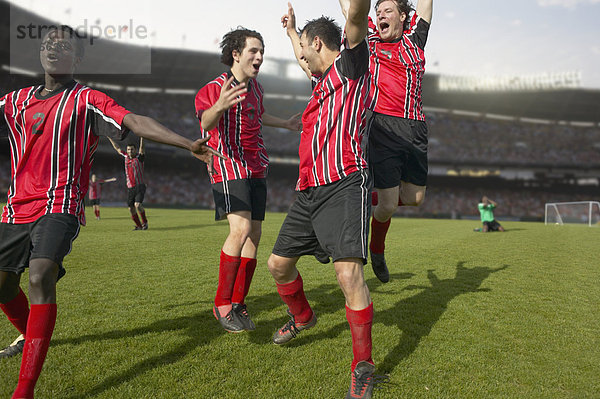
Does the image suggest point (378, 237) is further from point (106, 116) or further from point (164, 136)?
point (106, 116)

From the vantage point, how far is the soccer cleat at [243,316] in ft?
11.2

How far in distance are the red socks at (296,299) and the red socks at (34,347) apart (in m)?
1.50

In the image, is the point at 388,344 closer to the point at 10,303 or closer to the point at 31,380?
the point at 31,380

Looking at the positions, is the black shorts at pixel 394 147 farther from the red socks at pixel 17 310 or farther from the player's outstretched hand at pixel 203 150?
the red socks at pixel 17 310

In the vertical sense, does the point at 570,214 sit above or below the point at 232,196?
below

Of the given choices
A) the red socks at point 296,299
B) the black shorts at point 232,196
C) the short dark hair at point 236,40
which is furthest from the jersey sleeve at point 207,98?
the red socks at point 296,299

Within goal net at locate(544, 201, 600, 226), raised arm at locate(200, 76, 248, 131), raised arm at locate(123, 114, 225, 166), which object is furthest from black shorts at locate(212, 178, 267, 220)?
goal net at locate(544, 201, 600, 226)

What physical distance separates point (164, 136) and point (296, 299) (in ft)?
5.27

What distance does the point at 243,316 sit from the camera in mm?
3541

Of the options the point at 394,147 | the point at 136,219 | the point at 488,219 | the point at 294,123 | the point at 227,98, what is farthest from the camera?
the point at 488,219

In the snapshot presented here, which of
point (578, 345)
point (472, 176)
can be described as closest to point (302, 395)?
point (578, 345)

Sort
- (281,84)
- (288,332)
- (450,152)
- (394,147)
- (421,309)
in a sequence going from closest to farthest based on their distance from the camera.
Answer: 1. (288,332)
2. (421,309)
3. (394,147)
4. (281,84)
5. (450,152)

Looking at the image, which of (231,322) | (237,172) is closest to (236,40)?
(237,172)

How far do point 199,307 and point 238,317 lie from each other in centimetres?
88
